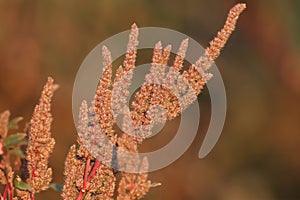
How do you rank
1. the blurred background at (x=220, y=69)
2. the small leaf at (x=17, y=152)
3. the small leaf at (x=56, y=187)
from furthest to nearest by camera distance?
1. the blurred background at (x=220, y=69)
2. the small leaf at (x=56, y=187)
3. the small leaf at (x=17, y=152)

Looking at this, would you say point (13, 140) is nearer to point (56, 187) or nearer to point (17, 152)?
point (17, 152)

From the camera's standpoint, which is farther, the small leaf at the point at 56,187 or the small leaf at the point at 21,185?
the small leaf at the point at 56,187

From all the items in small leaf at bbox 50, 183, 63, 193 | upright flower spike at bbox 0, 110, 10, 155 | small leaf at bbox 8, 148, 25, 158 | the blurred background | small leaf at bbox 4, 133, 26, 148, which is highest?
the blurred background

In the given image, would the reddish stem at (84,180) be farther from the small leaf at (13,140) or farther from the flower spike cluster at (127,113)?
the small leaf at (13,140)

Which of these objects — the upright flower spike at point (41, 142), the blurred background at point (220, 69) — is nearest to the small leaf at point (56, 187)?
the upright flower spike at point (41, 142)

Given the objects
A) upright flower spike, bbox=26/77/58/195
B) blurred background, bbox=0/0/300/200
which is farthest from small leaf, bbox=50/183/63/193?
blurred background, bbox=0/0/300/200

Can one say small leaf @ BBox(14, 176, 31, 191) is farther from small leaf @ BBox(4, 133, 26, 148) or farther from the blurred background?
the blurred background
